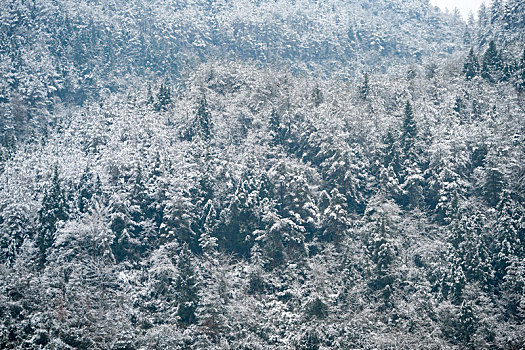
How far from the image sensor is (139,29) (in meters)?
113

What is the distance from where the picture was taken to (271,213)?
54.9 m

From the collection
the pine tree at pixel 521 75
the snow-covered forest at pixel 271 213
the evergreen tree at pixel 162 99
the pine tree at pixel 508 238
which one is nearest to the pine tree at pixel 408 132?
the snow-covered forest at pixel 271 213

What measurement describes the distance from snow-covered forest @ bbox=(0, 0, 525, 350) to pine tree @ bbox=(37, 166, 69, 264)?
6.7 inches

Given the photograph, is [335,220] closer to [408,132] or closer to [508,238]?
[508,238]

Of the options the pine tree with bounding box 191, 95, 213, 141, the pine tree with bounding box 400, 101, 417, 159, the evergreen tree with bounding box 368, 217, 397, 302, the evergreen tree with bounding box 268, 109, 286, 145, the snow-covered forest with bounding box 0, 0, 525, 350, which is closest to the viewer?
the snow-covered forest with bounding box 0, 0, 525, 350

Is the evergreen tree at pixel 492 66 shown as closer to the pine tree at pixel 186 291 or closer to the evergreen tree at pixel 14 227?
the pine tree at pixel 186 291

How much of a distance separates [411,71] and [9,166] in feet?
175

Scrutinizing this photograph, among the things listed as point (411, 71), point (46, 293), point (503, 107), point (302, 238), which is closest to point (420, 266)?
point (302, 238)

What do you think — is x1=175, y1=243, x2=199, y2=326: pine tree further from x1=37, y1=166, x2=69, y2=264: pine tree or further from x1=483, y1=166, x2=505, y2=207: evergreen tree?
x1=483, y1=166, x2=505, y2=207: evergreen tree

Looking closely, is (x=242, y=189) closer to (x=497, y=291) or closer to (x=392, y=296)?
(x=392, y=296)

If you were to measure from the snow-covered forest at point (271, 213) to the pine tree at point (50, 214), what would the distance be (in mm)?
170

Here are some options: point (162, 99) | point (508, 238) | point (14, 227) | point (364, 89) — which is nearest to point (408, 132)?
point (364, 89)

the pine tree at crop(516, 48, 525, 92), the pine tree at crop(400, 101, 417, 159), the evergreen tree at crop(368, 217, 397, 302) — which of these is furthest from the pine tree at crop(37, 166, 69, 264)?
Result: the pine tree at crop(516, 48, 525, 92)

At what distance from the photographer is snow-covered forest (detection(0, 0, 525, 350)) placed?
1785 inches
